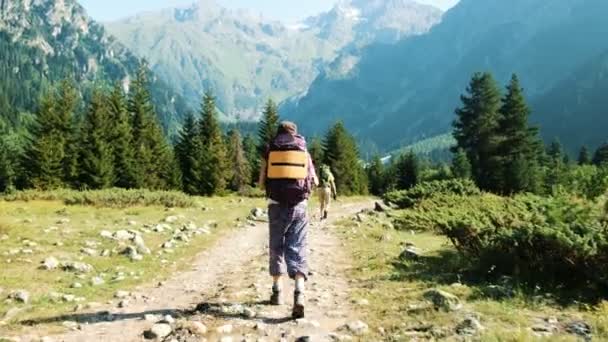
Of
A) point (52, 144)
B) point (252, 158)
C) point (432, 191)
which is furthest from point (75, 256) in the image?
point (252, 158)

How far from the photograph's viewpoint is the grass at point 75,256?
33.9 feet

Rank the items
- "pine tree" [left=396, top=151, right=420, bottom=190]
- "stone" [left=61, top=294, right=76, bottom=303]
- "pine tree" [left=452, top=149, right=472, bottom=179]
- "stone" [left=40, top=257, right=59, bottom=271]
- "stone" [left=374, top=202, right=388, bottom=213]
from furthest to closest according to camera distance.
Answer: "pine tree" [left=396, top=151, right=420, bottom=190] < "pine tree" [left=452, top=149, right=472, bottom=179] < "stone" [left=374, top=202, right=388, bottom=213] < "stone" [left=40, top=257, right=59, bottom=271] < "stone" [left=61, top=294, right=76, bottom=303]

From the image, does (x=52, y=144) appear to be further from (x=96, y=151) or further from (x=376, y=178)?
(x=376, y=178)

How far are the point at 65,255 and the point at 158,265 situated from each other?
238 cm

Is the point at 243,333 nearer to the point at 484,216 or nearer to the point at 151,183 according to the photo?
the point at 484,216

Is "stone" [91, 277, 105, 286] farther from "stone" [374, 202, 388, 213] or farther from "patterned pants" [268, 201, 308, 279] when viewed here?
"stone" [374, 202, 388, 213]

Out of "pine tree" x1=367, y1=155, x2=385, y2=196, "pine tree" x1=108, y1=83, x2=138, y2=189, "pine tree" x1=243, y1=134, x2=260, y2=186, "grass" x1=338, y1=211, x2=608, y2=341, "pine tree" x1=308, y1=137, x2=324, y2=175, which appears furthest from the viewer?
"pine tree" x1=367, y1=155, x2=385, y2=196

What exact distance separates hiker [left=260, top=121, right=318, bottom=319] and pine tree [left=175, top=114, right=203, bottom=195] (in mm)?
55694

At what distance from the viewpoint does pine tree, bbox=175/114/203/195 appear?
214ft

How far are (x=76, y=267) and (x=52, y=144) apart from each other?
154ft

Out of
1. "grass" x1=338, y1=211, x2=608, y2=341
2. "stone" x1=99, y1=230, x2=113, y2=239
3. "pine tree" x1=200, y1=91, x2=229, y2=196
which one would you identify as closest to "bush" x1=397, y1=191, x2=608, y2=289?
"grass" x1=338, y1=211, x2=608, y2=341

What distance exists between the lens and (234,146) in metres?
84.1

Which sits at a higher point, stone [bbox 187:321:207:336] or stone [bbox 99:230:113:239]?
stone [bbox 99:230:113:239]

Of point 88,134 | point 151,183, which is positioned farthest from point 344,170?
point 88,134
